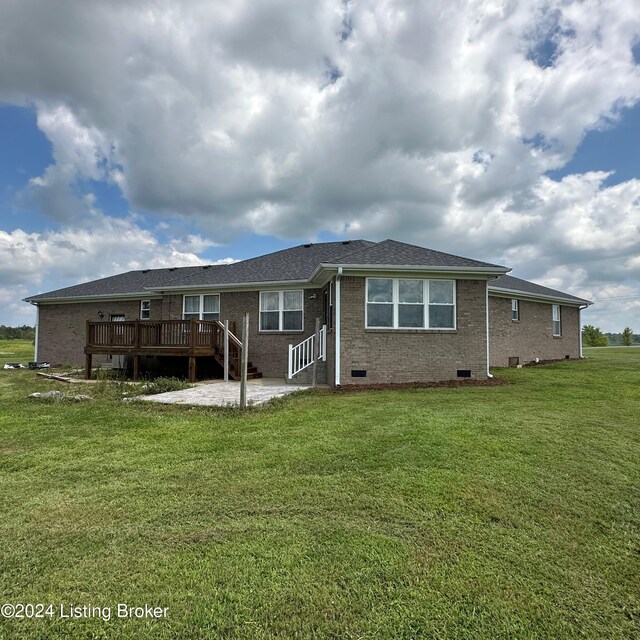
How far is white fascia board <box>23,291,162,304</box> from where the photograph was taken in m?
18.1

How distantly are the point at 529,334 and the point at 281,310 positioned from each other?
11334 millimetres

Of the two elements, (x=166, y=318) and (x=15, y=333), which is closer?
(x=166, y=318)

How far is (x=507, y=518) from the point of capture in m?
3.30

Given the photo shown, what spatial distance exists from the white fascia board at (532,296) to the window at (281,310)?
779cm

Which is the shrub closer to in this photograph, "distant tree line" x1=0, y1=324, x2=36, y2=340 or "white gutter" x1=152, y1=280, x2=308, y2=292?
"white gutter" x1=152, y1=280, x2=308, y2=292

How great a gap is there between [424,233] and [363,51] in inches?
457

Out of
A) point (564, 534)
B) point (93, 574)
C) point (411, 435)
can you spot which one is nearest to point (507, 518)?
point (564, 534)

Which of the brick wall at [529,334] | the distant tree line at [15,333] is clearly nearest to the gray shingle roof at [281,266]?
the brick wall at [529,334]

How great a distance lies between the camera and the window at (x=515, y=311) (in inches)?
671

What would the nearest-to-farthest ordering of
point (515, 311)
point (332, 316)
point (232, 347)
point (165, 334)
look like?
point (332, 316)
point (165, 334)
point (232, 347)
point (515, 311)

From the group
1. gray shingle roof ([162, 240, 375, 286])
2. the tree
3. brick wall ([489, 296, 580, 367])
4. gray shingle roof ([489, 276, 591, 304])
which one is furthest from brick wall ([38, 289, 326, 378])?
the tree

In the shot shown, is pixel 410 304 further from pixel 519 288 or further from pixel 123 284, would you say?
pixel 123 284

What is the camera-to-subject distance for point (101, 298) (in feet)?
62.1

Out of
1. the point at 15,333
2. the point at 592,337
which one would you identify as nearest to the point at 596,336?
the point at 592,337
